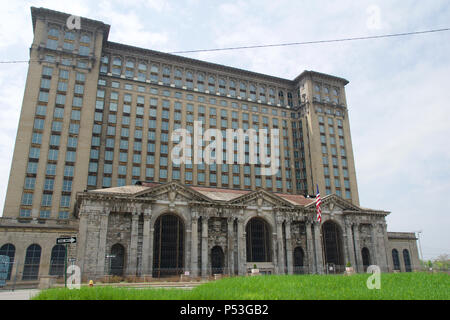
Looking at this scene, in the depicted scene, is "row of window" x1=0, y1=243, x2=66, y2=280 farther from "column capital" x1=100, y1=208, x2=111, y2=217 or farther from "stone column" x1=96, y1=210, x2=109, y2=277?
"column capital" x1=100, y1=208, x2=111, y2=217

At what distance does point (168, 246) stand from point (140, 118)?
141 ft

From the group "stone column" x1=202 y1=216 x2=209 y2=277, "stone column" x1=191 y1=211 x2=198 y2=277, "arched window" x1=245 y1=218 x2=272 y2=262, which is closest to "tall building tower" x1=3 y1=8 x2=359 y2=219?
"arched window" x1=245 y1=218 x2=272 y2=262

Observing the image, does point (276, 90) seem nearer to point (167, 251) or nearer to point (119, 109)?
point (119, 109)

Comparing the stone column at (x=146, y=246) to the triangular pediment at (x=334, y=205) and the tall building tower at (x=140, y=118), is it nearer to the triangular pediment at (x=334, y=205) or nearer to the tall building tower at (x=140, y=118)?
the tall building tower at (x=140, y=118)

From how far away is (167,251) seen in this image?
46.1 m

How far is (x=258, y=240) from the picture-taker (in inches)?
2045

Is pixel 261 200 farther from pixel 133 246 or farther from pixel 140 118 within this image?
pixel 140 118

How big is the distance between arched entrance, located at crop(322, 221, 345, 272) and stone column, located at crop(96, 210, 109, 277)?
34.7 m

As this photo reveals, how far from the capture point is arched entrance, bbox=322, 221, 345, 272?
182 feet

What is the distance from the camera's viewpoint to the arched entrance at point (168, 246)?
4509cm

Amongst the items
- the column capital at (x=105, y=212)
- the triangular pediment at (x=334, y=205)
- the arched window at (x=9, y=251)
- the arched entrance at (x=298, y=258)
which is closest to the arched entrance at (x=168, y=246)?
the column capital at (x=105, y=212)
